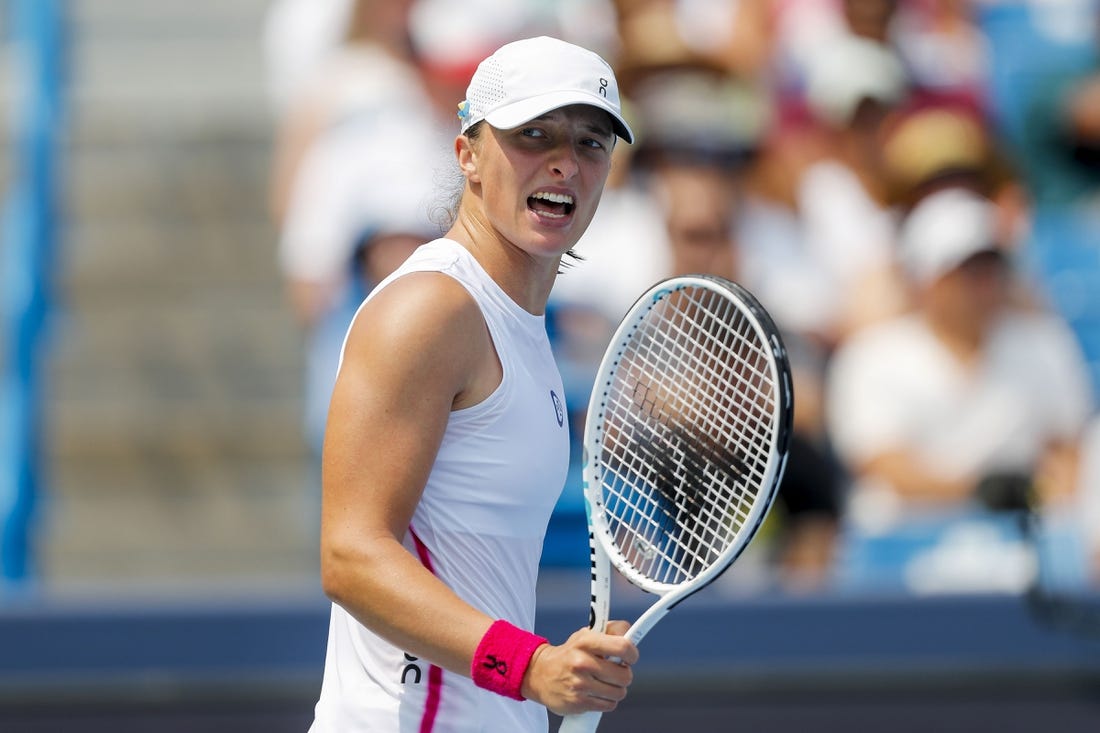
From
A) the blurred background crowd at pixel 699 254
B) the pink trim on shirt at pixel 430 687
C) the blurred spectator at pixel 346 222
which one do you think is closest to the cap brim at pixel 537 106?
the pink trim on shirt at pixel 430 687

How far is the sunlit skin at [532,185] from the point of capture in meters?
2.25

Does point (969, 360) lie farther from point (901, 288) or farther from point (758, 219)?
point (758, 219)

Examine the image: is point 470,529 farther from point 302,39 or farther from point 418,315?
point 302,39

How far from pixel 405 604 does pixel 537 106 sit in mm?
681

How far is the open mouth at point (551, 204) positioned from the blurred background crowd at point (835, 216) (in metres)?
2.47

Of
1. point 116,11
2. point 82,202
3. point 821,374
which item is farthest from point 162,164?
point 821,374

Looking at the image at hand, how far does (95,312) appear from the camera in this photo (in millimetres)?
6711

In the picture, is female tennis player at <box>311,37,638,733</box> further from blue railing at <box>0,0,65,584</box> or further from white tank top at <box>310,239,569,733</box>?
blue railing at <box>0,0,65,584</box>

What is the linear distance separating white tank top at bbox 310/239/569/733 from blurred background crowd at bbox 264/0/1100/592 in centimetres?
253

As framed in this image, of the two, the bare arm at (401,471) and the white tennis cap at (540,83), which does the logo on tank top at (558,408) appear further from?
the white tennis cap at (540,83)

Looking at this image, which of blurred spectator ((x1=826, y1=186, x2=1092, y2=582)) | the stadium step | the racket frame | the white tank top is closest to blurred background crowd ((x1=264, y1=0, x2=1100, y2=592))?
blurred spectator ((x1=826, y1=186, x2=1092, y2=582))

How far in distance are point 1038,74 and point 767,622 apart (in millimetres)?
3160

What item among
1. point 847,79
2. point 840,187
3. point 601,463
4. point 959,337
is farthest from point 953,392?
point 601,463

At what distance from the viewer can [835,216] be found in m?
5.98
